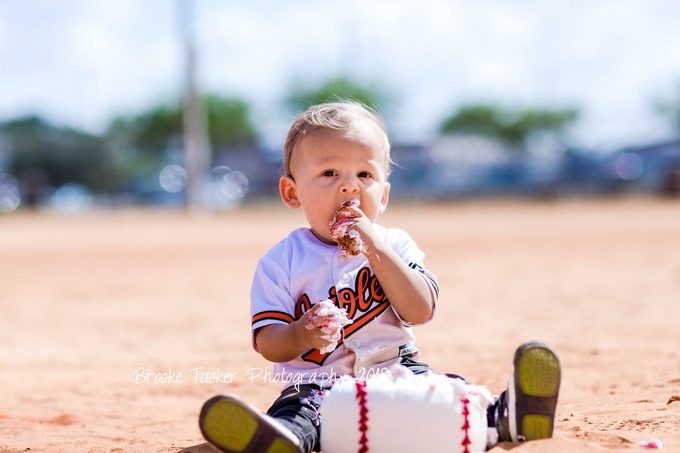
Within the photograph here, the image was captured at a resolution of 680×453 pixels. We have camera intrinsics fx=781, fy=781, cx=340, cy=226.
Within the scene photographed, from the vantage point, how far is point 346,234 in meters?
2.59

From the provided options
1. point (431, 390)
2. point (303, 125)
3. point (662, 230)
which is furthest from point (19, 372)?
point (662, 230)

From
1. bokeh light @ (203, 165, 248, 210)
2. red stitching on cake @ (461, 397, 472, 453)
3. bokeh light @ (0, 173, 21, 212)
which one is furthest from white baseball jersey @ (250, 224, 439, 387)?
bokeh light @ (0, 173, 21, 212)

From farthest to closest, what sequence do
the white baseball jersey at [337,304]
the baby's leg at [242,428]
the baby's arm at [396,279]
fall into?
the white baseball jersey at [337,304], the baby's arm at [396,279], the baby's leg at [242,428]

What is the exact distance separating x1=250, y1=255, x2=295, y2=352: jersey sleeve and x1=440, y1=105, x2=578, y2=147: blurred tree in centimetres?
3474

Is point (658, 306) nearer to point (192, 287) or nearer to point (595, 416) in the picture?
point (595, 416)

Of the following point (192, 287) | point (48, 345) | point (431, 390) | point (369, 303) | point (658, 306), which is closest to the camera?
point (431, 390)

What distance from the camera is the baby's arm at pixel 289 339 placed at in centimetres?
242

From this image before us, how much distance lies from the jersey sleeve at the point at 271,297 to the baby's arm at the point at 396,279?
0.33 meters

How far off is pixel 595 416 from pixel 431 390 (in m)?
0.98

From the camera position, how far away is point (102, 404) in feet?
11.9

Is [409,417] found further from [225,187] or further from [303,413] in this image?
[225,187]

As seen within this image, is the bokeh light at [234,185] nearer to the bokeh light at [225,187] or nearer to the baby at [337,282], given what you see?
the bokeh light at [225,187]

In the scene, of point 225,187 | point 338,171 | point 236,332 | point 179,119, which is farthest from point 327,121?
point 179,119

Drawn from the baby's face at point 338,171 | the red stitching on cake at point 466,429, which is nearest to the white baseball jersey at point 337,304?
the baby's face at point 338,171
